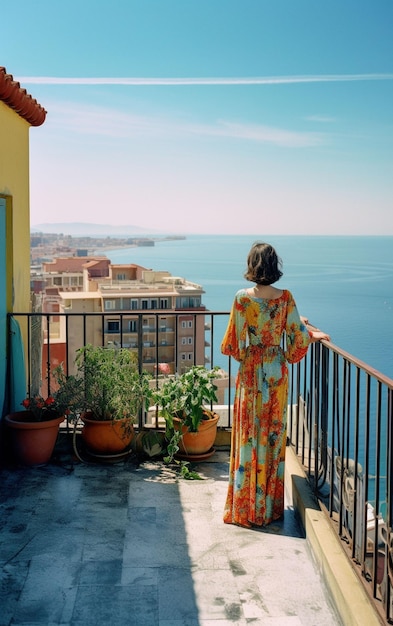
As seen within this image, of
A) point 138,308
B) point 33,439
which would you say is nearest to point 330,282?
point 138,308

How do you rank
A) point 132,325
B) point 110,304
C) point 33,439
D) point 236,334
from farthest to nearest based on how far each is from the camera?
1. point 110,304
2. point 132,325
3. point 33,439
4. point 236,334

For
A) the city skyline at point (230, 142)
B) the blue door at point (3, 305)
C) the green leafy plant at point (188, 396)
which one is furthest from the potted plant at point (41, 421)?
the city skyline at point (230, 142)

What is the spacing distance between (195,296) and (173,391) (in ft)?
135

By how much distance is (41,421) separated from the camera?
452 centimetres

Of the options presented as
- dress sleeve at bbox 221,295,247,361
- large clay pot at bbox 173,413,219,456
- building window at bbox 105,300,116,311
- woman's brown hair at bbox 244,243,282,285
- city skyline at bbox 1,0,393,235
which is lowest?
building window at bbox 105,300,116,311

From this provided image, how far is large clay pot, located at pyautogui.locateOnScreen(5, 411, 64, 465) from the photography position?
4395 millimetres

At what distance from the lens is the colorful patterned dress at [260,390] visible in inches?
138

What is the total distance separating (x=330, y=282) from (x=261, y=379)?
108 meters

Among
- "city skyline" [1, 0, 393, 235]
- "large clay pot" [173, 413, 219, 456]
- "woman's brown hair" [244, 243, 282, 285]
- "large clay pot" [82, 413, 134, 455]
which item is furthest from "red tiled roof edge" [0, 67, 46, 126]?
"city skyline" [1, 0, 393, 235]

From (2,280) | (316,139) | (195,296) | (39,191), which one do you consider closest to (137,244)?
(39,191)

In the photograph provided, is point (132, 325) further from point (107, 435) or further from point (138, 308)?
point (107, 435)

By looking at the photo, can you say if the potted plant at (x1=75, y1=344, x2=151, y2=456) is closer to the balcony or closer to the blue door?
the balcony

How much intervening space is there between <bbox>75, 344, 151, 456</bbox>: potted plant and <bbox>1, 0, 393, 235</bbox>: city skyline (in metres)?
60.7

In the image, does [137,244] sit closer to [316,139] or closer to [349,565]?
[316,139]
